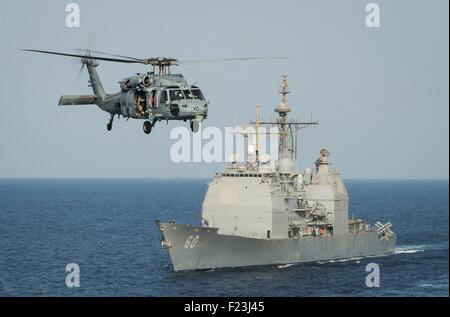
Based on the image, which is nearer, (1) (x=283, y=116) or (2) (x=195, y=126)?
(2) (x=195, y=126)

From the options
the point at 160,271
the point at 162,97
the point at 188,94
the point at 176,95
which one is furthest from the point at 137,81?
the point at 160,271

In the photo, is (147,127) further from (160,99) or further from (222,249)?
(222,249)

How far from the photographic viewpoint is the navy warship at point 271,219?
4591cm

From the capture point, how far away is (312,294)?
134ft

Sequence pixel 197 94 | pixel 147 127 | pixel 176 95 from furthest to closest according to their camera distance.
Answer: pixel 197 94, pixel 176 95, pixel 147 127

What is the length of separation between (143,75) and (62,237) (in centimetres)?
4906

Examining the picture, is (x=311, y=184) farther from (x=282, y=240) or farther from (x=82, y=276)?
(x=82, y=276)

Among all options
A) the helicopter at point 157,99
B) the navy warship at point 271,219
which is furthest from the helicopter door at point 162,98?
the navy warship at point 271,219

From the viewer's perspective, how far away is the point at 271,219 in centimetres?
4688

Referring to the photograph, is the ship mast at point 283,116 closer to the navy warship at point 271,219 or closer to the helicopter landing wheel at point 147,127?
the navy warship at point 271,219

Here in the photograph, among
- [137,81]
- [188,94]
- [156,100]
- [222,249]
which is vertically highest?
[137,81]

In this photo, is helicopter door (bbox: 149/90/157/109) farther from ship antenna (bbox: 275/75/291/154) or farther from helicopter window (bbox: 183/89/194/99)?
ship antenna (bbox: 275/75/291/154)

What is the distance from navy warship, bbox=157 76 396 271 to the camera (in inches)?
1807

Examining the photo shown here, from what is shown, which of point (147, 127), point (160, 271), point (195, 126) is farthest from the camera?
point (160, 271)
